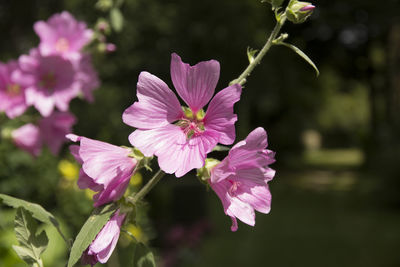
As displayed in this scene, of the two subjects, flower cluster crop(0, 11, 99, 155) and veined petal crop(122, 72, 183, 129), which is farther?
flower cluster crop(0, 11, 99, 155)

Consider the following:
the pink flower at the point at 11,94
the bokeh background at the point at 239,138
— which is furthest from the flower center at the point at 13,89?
the bokeh background at the point at 239,138

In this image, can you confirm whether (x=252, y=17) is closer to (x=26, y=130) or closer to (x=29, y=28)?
(x=29, y=28)

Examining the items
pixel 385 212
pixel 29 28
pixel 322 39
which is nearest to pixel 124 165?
pixel 29 28

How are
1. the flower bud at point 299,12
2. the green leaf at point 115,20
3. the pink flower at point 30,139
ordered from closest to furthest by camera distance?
the flower bud at point 299,12, the green leaf at point 115,20, the pink flower at point 30,139

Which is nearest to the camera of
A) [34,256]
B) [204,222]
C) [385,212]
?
[34,256]

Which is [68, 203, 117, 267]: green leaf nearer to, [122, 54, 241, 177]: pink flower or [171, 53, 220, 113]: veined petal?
[122, 54, 241, 177]: pink flower

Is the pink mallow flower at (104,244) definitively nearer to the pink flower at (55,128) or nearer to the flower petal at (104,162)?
the flower petal at (104,162)

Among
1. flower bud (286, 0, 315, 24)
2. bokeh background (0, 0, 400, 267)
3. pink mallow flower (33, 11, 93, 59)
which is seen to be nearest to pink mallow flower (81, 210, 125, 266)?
flower bud (286, 0, 315, 24)

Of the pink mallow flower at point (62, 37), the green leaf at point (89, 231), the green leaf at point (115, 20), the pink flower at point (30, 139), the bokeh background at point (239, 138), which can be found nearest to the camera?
the green leaf at point (89, 231)
